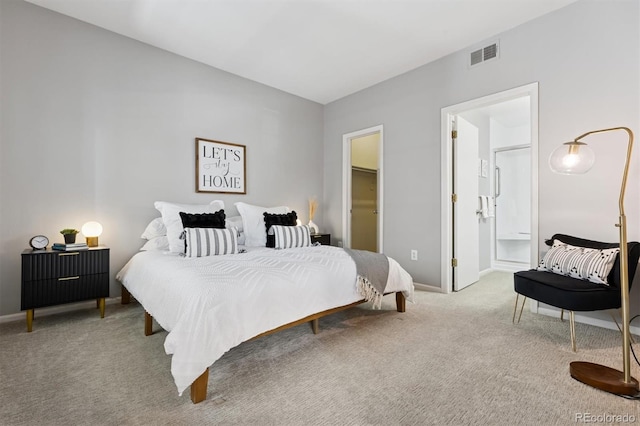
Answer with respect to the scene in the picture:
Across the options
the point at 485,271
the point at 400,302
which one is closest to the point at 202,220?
the point at 400,302

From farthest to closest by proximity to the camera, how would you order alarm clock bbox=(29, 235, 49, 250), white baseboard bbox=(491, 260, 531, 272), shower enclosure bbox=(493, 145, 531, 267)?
shower enclosure bbox=(493, 145, 531, 267)
white baseboard bbox=(491, 260, 531, 272)
alarm clock bbox=(29, 235, 49, 250)

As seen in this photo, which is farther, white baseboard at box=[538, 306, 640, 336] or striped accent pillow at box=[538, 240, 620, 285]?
white baseboard at box=[538, 306, 640, 336]

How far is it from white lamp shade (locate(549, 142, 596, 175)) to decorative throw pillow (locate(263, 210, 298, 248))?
2603 mm

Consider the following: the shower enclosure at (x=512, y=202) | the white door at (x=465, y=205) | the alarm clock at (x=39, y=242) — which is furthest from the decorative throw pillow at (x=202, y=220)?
the shower enclosure at (x=512, y=202)

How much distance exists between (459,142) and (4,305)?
4.97 metres

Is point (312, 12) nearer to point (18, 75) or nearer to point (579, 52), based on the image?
point (579, 52)

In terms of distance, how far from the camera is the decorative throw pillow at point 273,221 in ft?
11.1

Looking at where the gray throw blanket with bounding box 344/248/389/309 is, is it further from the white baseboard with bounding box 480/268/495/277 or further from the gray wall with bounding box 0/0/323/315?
the white baseboard with bounding box 480/268/495/277

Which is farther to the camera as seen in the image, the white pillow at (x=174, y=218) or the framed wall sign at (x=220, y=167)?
the framed wall sign at (x=220, y=167)

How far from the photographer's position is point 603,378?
5.42 ft

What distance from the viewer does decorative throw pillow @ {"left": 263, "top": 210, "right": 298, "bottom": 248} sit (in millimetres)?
3385

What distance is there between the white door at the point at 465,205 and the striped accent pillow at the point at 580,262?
44.7 inches

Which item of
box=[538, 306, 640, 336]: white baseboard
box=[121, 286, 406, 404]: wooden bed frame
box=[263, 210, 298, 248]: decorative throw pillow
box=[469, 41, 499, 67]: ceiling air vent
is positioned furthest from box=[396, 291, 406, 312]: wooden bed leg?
box=[469, 41, 499, 67]: ceiling air vent

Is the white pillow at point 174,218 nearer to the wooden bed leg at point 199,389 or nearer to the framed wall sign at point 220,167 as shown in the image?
the framed wall sign at point 220,167
